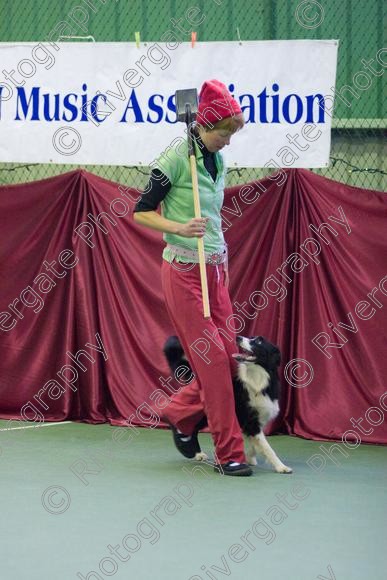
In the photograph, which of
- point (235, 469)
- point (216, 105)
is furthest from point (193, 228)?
point (235, 469)

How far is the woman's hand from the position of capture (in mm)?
4785

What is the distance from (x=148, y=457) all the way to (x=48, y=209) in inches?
74.8

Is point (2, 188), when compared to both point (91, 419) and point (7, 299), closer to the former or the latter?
point (7, 299)

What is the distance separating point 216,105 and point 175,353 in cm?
137

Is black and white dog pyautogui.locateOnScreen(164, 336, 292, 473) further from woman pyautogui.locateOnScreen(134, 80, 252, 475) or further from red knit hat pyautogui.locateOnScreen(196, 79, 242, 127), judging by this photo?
red knit hat pyautogui.locateOnScreen(196, 79, 242, 127)

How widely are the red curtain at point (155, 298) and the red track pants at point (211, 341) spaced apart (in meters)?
1.16

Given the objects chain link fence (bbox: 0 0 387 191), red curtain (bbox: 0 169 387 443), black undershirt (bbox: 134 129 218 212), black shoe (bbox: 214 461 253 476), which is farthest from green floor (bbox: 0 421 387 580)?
chain link fence (bbox: 0 0 387 191)

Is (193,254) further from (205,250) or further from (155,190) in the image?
(155,190)

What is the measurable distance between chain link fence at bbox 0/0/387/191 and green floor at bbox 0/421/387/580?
2051 millimetres

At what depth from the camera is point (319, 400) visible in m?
6.10

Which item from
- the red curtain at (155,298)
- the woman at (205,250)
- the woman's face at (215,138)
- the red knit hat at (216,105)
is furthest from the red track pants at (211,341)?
the red curtain at (155,298)

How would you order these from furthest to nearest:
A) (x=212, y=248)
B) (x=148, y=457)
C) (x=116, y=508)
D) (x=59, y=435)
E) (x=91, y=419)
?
(x=91, y=419) < (x=59, y=435) < (x=148, y=457) < (x=212, y=248) < (x=116, y=508)

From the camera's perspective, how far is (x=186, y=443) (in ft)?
17.4

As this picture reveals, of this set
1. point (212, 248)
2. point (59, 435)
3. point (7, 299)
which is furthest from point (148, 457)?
point (7, 299)
